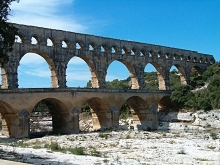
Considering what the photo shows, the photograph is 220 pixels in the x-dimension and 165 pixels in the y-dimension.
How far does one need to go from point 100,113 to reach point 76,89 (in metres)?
5.74

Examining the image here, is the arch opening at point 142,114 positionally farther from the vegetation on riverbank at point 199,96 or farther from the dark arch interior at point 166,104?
the dark arch interior at point 166,104

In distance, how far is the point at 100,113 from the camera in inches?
1592

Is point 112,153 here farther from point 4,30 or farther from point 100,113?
point 100,113

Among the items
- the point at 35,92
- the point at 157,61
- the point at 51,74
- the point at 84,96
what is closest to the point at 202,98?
the point at 157,61

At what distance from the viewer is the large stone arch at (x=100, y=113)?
39.5 meters

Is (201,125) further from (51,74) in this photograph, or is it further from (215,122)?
(51,74)

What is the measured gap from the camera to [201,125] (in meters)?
42.5

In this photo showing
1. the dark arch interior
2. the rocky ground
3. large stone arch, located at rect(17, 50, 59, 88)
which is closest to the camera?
the rocky ground

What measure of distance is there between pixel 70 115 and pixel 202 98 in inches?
764

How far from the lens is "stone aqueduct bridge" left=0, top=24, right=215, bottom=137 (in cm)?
3164

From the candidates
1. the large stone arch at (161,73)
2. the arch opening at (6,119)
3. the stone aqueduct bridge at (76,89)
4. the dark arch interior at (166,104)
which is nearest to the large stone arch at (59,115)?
the stone aqueduct bridge at (76,89)

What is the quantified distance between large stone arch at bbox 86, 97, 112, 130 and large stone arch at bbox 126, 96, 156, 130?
5880 mm

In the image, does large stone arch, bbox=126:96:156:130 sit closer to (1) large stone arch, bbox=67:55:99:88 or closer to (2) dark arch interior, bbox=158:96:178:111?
(1) large stone arch, bbox=67:55:99:88

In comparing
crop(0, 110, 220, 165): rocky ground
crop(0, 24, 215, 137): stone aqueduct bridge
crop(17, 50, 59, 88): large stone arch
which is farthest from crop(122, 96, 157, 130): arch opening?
crop(0, 110, 220, 165): rocky ground
